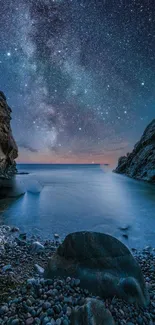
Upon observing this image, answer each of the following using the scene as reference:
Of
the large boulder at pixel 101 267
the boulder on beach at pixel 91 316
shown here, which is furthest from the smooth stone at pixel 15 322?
the large boulder at pixel 101 267

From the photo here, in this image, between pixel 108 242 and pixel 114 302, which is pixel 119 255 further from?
pixel 114 302

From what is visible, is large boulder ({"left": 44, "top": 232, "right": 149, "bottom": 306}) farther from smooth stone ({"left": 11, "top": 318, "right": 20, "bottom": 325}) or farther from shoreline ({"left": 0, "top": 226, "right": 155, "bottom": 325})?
smooth stone ({"left": 11, "top": 318, "right": 20, "bottom": 325})

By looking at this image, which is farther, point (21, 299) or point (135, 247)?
point (135, 247)

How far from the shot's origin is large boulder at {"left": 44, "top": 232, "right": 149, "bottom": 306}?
8.65ft

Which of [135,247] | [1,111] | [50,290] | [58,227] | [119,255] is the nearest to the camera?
[50,290]

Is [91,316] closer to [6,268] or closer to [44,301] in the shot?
[44,301]

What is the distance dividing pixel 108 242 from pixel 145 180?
3217 centimetres

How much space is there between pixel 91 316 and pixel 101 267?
109 centimetres

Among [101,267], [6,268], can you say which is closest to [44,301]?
[101,267]

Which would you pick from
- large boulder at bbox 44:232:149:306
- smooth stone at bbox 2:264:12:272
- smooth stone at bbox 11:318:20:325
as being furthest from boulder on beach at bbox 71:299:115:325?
smooth stone at bbox 2:264:12:272

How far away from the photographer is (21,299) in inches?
94.7

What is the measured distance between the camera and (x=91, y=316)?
1.93 meters

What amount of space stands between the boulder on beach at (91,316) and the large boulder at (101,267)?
2.19 ft

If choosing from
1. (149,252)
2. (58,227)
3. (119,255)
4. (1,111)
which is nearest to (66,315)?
(119,255)
